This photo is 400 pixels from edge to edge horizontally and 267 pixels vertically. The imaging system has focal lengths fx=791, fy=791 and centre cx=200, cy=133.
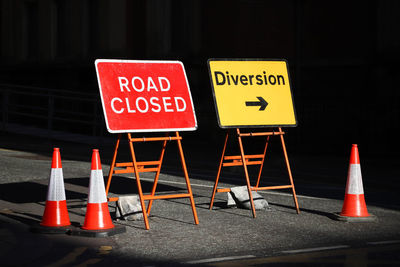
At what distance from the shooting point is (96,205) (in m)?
8.02

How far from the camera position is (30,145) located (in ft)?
59.2

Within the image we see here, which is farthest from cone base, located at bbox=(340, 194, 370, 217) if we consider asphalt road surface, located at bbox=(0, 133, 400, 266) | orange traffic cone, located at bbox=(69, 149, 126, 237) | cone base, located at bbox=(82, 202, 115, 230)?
cone base, located at bbox=(82, 202, 115, 230)

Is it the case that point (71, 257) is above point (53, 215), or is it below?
below

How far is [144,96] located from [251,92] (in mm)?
Answer: 1624

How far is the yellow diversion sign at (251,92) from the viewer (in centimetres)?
959

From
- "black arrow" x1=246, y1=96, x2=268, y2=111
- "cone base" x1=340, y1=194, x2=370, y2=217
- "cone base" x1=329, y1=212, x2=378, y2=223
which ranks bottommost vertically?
"cone base" x1=329, y1=212, x2=378, y2=223

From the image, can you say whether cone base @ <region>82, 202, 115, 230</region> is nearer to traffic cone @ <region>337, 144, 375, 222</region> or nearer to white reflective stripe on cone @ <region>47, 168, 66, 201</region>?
white reflective stripe on cone @ <region>47, 168, 66, 201</region>

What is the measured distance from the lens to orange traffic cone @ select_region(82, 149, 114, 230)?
8.00 meters

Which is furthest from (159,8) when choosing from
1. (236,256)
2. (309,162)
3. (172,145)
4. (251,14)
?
(236,256)

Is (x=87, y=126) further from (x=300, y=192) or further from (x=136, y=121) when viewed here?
(x=136, y=121)

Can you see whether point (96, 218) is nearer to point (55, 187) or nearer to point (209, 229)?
point (55, 187)

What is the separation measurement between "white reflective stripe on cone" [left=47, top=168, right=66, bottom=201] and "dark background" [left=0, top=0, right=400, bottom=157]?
34.6 feet

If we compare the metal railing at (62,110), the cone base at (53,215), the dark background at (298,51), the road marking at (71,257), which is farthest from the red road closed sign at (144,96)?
the metal railing at (62,110)

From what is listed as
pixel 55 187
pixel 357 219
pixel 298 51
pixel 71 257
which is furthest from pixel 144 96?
pixel 298 51
